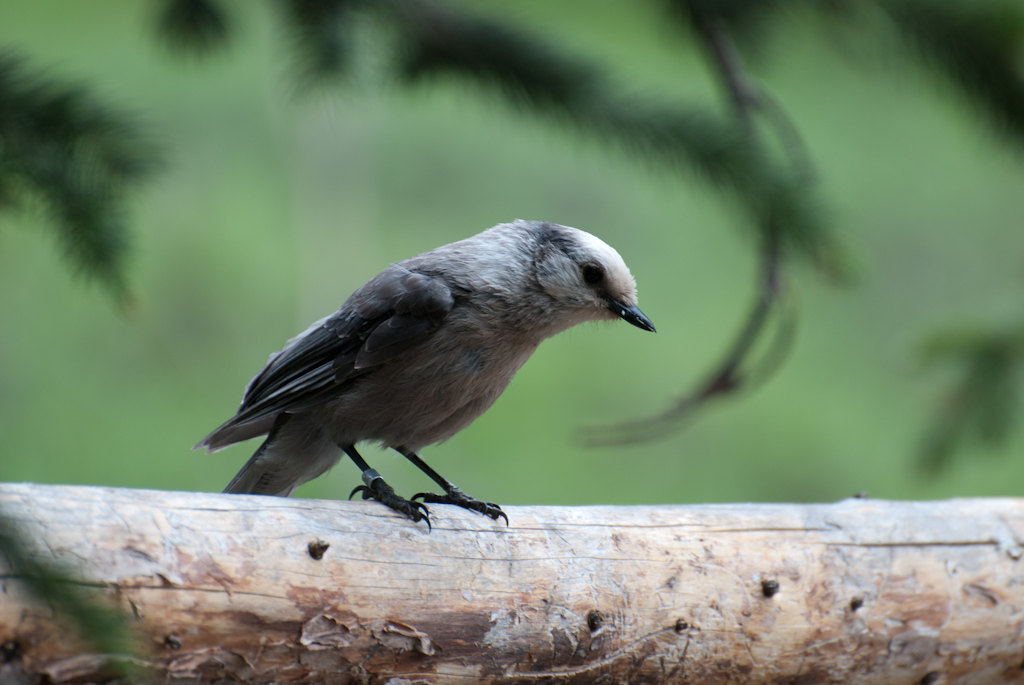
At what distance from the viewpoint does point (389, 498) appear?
1.39m

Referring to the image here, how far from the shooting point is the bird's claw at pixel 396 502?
1.34 m

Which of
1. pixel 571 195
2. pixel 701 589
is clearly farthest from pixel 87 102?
pixel 571 195

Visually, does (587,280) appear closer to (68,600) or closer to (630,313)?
(630,313)

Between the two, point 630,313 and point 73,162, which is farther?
point 630,313

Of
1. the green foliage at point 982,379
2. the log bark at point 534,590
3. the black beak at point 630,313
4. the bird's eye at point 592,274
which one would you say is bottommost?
the log bark at point 534,590

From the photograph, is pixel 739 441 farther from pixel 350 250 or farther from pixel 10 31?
pixel 10 31

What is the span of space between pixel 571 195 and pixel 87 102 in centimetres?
304

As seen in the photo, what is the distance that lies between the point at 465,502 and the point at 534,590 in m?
0.23

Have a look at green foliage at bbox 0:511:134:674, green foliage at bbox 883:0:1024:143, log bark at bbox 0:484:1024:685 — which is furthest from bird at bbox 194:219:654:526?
green foliage at bbox 0:511:134:674

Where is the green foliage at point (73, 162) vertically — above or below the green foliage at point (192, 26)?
below

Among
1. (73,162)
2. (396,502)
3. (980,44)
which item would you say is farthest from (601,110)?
(396,502)

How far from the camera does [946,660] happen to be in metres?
1.52

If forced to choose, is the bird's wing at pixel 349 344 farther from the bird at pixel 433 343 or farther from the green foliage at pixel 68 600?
the green foliage at pixel 68 600

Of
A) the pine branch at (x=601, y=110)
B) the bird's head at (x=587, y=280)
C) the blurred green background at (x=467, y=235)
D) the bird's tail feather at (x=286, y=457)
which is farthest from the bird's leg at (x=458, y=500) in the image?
the blurred green background at (x=467, y=235)
